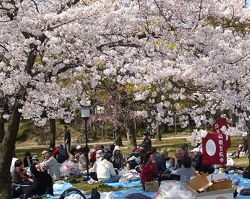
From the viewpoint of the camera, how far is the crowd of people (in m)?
9.25

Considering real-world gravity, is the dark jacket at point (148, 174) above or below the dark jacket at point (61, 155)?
below

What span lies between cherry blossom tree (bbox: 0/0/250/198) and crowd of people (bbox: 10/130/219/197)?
93 cm

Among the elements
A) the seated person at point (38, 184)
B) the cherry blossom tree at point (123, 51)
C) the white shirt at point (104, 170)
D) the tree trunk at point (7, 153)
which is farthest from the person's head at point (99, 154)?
the cherry blossom tree at point (123, 51)

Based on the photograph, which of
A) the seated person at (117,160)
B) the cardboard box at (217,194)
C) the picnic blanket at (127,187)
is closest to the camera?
the cardboard box at (217,194)

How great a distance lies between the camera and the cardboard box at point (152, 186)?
930cm

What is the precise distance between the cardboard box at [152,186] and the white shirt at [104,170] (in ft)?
6.84

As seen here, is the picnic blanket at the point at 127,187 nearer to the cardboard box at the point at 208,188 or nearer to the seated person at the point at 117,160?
the cardboard box at the point at 208,188

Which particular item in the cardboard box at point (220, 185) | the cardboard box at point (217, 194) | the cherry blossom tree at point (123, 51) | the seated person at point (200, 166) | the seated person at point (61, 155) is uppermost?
the cherry blossom tree at point (123, 51)

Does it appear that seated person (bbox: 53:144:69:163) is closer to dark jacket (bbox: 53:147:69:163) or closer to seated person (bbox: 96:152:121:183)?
dark jacket (bbox: 53:147:69:163)

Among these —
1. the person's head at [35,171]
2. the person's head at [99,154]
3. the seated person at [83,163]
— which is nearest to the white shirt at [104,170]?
the person's head at [99,154]

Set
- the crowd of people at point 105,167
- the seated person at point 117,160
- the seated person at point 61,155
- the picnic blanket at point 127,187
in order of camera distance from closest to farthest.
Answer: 1. the picnic blanket at point 127,187
2. the crowd of people at point 105,167
3. the seated person at point 117,160
4. the seated person at point 61,155

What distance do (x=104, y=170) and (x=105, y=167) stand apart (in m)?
0.10

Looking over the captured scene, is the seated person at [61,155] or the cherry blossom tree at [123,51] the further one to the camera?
the seated person at [61,155]

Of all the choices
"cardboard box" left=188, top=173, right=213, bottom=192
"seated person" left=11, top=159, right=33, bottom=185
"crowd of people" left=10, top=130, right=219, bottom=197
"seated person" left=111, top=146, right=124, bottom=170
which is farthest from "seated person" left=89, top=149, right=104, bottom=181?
"cardboard box" left=188, top=173, right=213, bottom=192
